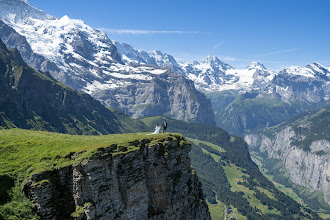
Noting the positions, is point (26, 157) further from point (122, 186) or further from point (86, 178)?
point (122, 186)

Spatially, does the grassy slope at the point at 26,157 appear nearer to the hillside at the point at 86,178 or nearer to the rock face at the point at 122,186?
the hillside at the point at 86,178

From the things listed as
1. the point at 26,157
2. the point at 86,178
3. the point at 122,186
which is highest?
the point at 26,157

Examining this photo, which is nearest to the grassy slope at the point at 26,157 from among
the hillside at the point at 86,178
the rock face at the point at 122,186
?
the hillside at the point at 86,178

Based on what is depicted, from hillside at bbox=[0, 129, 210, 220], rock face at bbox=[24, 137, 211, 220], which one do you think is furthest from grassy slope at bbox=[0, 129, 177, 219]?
rock face at bbox=[24, 137, 211, 220]

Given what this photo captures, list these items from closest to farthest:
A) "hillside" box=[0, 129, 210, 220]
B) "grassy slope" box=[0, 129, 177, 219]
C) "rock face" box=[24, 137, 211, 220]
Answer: "grassy slope" box=[0, 129, 177, 219]
"hillside" box=[0, 129, 210, 220]
"rock face" box=[24, 137, 211, 220]

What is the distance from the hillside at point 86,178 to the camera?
35094 millimetres

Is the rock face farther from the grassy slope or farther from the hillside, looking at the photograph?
the grassy slope

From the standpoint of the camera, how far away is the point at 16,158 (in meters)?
39.1

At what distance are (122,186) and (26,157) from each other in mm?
13952

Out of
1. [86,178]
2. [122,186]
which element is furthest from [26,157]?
[122,186]

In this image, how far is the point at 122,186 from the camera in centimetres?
4097

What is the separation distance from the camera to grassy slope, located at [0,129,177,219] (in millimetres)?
34312

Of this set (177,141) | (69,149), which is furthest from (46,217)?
(177,141)

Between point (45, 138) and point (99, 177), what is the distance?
13.8 metres
